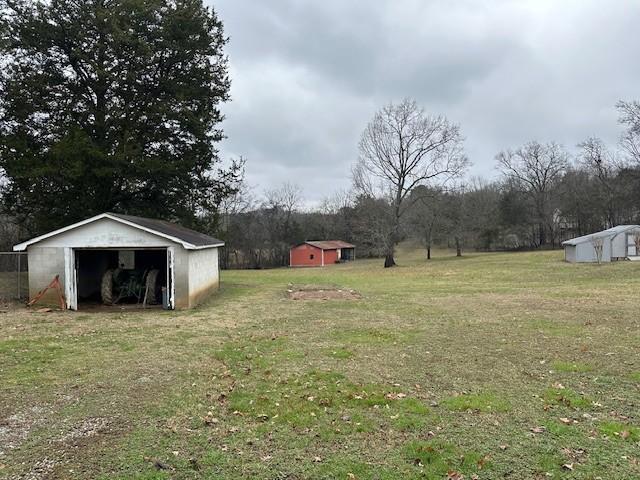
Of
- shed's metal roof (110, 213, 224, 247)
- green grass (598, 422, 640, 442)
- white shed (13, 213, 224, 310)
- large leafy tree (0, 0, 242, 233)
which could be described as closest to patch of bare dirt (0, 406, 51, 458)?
green grass (598, 422, 640, 442)

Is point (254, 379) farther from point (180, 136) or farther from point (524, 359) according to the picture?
point (180, 136)

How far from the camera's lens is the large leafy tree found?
2133 cm

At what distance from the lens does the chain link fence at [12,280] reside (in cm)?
1757

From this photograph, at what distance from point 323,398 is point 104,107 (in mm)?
22661

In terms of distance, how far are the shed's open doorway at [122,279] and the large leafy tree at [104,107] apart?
3.59m

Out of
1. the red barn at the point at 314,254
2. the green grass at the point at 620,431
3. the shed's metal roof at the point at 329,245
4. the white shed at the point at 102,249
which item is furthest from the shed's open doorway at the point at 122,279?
the shed's metal roof at the point at 329,245

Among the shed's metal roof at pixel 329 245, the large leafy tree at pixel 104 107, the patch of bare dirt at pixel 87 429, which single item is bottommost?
the patch of bare dirt at pixel 87 429

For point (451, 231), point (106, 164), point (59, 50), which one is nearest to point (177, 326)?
point (106, 164)

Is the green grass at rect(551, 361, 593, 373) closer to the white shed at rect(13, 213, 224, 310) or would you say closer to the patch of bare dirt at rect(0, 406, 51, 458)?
the patch of bare dirt at rect(0, 406, 51, 458)

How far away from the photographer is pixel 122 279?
18562 mm

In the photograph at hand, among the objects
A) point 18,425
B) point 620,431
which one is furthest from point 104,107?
point 620,431

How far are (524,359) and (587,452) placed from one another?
157 inches

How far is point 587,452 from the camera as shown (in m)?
4.57

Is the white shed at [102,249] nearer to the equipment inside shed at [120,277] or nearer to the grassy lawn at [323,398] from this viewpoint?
the equipment inside shed at [120,277]
